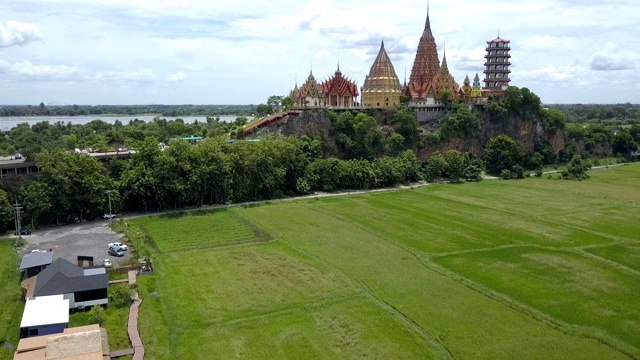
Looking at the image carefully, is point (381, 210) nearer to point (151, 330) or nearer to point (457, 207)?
point (457, 207)

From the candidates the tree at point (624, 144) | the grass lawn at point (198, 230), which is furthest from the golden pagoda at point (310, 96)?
the tree at point (624, 144)

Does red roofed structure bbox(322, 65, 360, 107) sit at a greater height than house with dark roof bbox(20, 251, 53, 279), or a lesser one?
greater

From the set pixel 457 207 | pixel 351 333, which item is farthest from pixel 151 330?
pixel 457 207

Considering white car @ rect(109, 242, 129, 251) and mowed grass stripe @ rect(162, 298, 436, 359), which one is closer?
mowed grass stripe @ rect(162, 298, 436, 359)

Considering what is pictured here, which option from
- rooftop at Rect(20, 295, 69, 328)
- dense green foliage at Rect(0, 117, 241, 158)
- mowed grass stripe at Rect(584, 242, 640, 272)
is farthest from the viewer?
dense green foliage at Rect(0, 117, 241, 158)

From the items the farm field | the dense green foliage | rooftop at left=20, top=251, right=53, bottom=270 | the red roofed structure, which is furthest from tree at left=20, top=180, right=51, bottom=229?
the red roofed structure

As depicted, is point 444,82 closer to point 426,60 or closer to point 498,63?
point 426,60

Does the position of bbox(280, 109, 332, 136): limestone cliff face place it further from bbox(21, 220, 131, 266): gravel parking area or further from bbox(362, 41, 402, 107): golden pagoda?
bbox(21, 220, 131, 266): gravel parking area

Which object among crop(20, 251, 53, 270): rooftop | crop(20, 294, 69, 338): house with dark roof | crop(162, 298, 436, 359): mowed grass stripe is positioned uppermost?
crop(20, 251, 53, 270): rooftop
